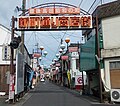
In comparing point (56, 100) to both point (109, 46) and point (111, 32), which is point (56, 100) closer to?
point (109, 46)

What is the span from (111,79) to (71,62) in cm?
2517

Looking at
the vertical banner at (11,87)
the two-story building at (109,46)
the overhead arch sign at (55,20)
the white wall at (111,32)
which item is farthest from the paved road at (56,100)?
the overhead arch sign at (55,20)

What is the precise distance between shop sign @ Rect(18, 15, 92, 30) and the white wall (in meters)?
1.64

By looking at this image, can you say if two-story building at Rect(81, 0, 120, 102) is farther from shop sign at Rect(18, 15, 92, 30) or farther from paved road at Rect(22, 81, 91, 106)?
paved road at Rect(22, 81, 91, 106)

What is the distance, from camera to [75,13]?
20.0 meters

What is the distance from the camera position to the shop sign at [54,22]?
1981 centimetres

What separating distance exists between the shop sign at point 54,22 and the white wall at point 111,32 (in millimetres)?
1643

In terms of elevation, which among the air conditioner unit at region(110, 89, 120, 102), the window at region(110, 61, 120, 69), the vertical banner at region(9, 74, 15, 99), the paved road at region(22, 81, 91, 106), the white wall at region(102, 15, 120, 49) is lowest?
the paved road at region(22, 81, 91, 106)

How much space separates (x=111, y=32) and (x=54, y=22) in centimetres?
464

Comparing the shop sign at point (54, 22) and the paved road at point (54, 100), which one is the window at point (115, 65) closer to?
the shop sign at point (54, 22)

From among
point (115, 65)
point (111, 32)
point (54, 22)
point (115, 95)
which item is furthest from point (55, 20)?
point (115, 95)

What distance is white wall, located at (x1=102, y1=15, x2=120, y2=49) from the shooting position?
19719 millimetres

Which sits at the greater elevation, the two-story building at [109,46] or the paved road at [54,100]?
the two-story building at [109,46]

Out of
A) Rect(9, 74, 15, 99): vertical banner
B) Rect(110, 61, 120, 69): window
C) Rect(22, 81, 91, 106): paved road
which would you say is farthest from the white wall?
Rect(9, 74, 15, 99): vertical banner
